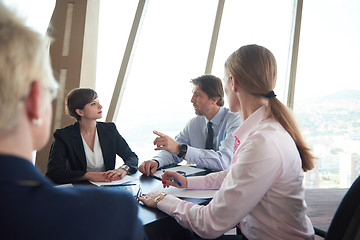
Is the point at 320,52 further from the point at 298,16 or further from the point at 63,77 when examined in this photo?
the point at 63,77

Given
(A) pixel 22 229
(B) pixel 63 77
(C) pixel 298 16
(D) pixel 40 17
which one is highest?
(C) pixel 298 16

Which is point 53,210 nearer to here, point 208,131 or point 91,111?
point 91,111

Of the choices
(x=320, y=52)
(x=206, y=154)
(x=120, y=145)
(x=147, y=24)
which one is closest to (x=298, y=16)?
(x=320, y=52)

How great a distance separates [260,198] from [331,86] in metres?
4.01

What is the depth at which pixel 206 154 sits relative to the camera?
2.23 metres

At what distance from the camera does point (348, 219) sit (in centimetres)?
96

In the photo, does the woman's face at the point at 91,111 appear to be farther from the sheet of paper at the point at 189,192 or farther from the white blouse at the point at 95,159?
the sheet of paper at the point at 189,192

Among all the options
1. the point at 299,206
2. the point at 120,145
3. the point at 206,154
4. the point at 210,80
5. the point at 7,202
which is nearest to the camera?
the point at 7,202

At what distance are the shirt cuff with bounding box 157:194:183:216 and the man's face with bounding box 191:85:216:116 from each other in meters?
1.49

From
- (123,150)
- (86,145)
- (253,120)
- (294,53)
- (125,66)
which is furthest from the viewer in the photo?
(294,53)

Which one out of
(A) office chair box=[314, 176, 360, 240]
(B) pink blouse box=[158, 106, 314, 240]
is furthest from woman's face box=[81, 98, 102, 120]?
(A) office chair box=[314, 176, 360, 240]

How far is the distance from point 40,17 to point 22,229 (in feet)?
12.3

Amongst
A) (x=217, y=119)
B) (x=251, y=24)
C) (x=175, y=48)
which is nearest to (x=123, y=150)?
(x=217, y=119)

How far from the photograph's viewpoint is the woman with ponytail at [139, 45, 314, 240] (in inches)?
44.9
